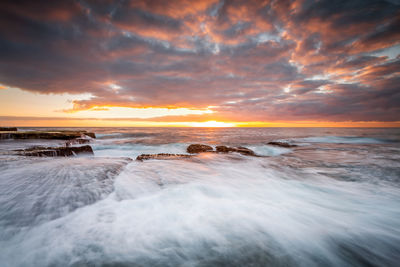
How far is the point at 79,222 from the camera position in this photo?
2.70 meters

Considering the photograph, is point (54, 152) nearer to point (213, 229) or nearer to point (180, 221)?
point (180, 221)

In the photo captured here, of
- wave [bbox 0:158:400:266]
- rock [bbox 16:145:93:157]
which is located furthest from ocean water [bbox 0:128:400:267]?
rock [bbox 16:145:93:157]

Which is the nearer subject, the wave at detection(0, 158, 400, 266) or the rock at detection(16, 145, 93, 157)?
the wave at detection(0, 158, 400, 266)

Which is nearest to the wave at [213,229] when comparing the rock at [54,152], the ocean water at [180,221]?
the ocean water at [180,221]

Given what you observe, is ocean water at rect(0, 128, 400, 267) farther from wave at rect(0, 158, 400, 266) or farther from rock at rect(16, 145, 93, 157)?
rock at rect(16, 145, 93, 157)

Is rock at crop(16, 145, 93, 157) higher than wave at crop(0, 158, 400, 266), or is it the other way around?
rock at crop(16, 145, 93, 157)

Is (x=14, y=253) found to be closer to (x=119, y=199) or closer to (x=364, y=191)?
(x=119, y=199)

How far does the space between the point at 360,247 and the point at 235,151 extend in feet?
25.7

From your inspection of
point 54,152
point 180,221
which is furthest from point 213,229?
point 54,152

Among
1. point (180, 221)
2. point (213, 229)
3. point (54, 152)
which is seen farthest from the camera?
point (54, 152)

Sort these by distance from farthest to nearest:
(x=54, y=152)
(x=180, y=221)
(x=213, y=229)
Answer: (x=54, y=152) < (x=180, y=221) < (x=213, y=229)

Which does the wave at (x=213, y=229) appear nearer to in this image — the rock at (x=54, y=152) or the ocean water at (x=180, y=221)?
the ocean water at (x=180, y=221)

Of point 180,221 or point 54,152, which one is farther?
point 54,152

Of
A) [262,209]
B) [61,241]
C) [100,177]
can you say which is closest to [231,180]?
[262,209]
